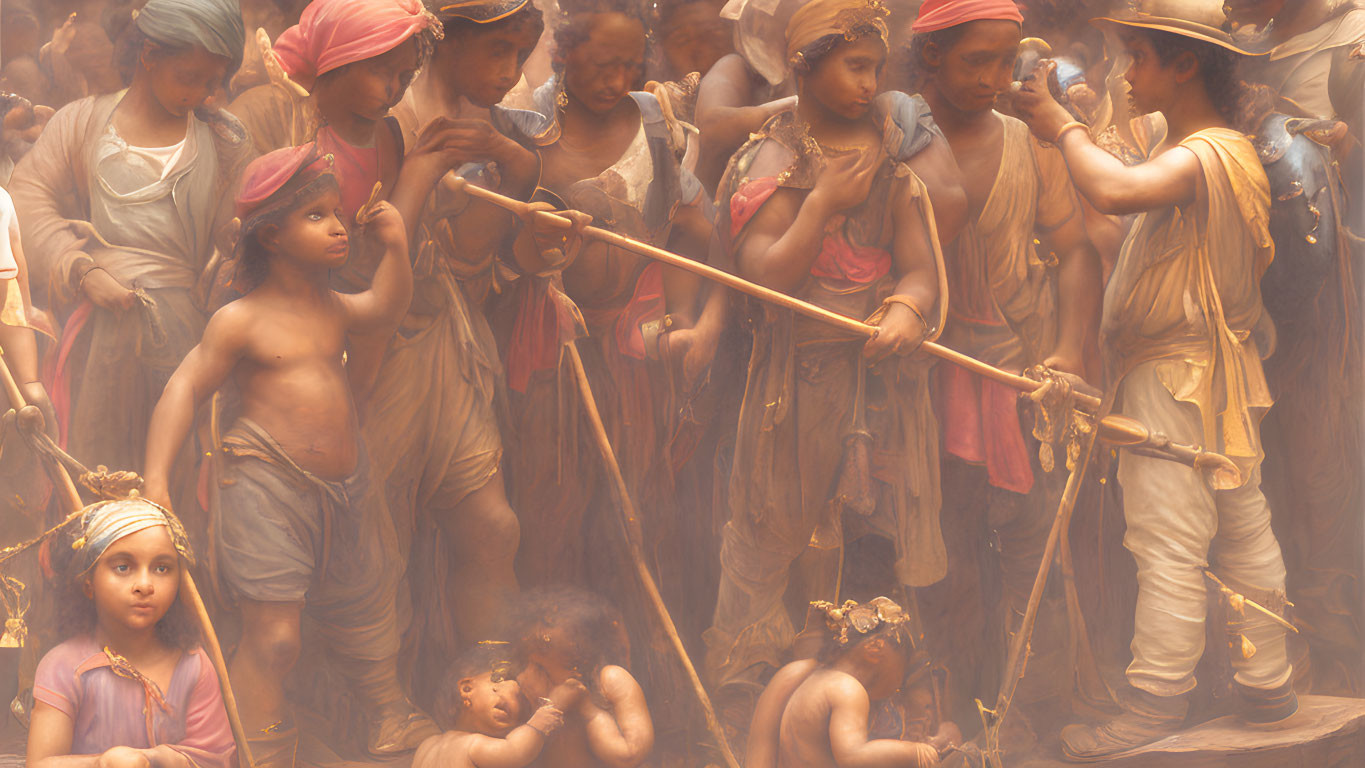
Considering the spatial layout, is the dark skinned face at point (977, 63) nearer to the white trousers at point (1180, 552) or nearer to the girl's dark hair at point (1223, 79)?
the girl's dark hair at point (1223, 79)

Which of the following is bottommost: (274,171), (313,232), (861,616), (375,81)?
(861,616)

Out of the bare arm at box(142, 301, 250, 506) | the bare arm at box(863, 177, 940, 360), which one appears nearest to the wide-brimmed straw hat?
the bare arm at box(863, 177, 940, 360)

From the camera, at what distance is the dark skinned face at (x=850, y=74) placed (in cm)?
679

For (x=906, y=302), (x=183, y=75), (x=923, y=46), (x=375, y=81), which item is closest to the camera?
(x=375, y=81)

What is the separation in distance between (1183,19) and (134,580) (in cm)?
467

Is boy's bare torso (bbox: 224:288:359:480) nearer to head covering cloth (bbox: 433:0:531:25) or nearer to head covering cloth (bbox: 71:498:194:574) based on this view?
head covering cloth (bbox: 71:498:194:574)

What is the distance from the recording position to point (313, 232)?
6516 millimetres

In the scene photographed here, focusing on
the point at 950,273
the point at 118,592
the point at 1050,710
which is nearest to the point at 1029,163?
the point at 950,273

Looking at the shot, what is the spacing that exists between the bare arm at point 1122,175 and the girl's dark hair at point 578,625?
2561 mm

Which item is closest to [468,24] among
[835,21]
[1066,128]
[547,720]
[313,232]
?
[313,232]

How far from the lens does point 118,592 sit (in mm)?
6441

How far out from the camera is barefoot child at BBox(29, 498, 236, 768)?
643 centimetres

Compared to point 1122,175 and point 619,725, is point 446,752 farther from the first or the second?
point 1122,175

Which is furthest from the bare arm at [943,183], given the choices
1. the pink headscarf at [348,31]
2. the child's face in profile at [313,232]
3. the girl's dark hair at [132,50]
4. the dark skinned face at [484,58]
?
the girl's dark hair at [132,50]
